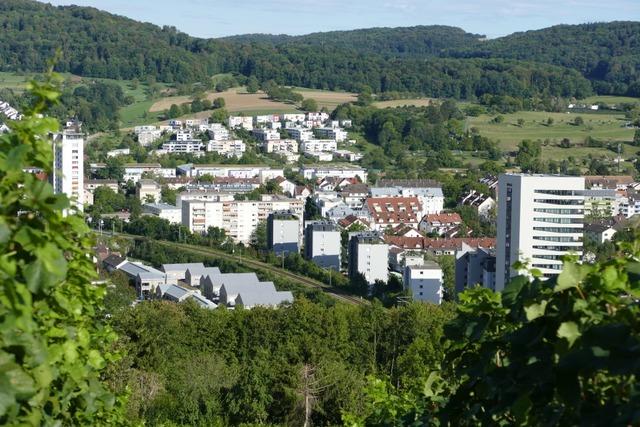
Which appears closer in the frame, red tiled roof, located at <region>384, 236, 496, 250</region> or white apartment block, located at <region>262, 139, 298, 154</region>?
red tiled roof, located at <region>384, 236, 496, 250</region>

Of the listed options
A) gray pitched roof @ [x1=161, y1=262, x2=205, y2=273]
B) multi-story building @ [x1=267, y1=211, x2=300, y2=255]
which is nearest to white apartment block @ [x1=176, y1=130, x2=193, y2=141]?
multi-story building @ [x1=267, y1=211, x2=300, y2=255]

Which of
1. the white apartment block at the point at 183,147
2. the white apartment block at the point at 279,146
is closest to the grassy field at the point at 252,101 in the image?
the white apartment block at the point at 279,146

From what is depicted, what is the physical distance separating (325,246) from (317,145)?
13.8 meters

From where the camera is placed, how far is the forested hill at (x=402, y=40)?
191ft

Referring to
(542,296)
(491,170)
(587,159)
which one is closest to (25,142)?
(542,296)

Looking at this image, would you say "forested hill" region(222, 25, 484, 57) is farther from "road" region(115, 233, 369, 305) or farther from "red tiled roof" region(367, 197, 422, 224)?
"road" region(115, 233, 369, 305)

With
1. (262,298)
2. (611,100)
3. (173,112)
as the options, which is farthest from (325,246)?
(611,100)

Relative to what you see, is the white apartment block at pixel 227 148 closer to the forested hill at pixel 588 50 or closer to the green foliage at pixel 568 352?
the forested hill at pixel 588 50

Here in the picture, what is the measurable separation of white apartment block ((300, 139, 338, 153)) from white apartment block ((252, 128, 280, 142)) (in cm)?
94

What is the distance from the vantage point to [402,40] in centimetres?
5966

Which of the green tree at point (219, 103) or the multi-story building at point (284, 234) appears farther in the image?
the green tree at point (219, 103)

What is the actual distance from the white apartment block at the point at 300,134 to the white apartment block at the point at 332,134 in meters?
0.28

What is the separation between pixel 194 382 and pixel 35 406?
569cm

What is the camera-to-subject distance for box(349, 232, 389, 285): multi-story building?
1483 centimetres
